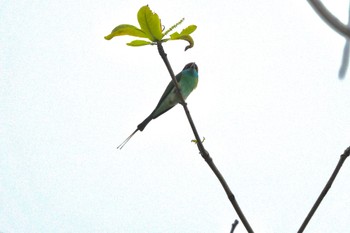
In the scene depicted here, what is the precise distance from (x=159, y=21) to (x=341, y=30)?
1144mm

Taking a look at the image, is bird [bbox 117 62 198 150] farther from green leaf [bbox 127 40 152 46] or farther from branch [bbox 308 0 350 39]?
branch [bbox 308 0 350 39]

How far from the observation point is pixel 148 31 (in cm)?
260

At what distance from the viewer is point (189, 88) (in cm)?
634

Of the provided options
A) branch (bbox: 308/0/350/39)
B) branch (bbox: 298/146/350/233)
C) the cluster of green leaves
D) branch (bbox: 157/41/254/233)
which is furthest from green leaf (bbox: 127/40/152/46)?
branch (bbox: 298/146/350/233)

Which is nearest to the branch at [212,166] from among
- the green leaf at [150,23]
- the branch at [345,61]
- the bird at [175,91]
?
the green leaf at [150,23]

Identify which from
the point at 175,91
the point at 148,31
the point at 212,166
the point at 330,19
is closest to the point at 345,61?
the point at 330,19

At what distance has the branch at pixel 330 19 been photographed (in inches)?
68.3

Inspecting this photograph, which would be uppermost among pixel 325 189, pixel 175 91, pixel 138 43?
pixel 175 91

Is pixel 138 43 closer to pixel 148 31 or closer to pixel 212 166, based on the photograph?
pixel 148 31

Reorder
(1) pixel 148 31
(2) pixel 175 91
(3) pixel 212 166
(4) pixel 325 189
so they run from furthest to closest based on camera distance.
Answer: (2) pixel 175 91 < (1) pixel 148 31 < (3) pixel 212 166 < (4) pixel 325 189

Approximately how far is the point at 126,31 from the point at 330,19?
1188 millimetres

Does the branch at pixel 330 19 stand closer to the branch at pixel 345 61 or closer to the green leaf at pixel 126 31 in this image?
the branch at pixel 345 61

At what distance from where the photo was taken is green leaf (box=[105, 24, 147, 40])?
261 centimetres

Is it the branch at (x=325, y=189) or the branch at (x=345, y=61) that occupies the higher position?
the branch at (x=345, y=61)
